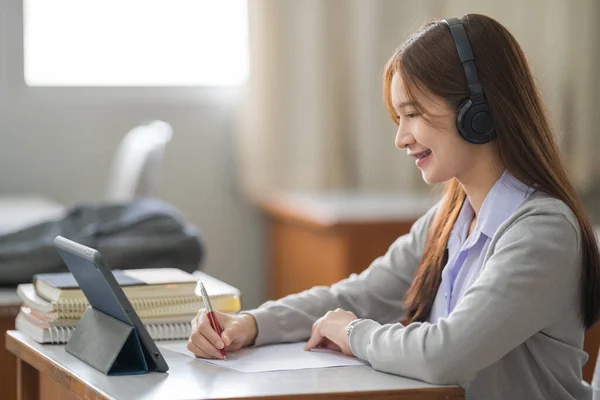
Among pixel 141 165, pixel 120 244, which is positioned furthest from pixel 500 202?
pixel 141 165

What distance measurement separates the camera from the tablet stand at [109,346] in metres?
1.32

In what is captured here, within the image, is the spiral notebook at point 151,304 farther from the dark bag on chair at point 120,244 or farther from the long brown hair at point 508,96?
the long brown hair at point 508,96

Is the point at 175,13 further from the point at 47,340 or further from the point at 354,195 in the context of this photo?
the point at 47,340

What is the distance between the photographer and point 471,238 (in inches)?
57.4

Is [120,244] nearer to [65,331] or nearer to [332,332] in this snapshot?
[65,331]

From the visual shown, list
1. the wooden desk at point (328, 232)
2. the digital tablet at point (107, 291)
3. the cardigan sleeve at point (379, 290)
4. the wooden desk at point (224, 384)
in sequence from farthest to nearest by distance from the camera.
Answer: the wooden desk at point (328, 232)
the cardigan sleeve at point (379, 290)
the digital tablet at point (107, 291)
the wooden desk at point (224, 384)

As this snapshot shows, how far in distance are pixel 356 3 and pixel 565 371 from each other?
8.89 feet

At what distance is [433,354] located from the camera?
124 cm

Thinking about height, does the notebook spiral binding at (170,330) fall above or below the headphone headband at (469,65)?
below

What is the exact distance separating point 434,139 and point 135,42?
2.80 m

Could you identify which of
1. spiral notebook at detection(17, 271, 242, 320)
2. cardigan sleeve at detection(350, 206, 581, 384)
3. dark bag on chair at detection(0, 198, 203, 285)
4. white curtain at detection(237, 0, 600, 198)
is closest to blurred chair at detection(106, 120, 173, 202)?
white curtain at detection(237, 0, 600, 198)

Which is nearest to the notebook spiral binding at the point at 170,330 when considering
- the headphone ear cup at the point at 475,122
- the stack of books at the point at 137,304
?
the stack of books at the point at 137,304

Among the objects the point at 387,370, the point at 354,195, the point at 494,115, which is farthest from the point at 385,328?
Answer: the point at 354,195

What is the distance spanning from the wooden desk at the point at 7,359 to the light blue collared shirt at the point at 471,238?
82 centimetres
